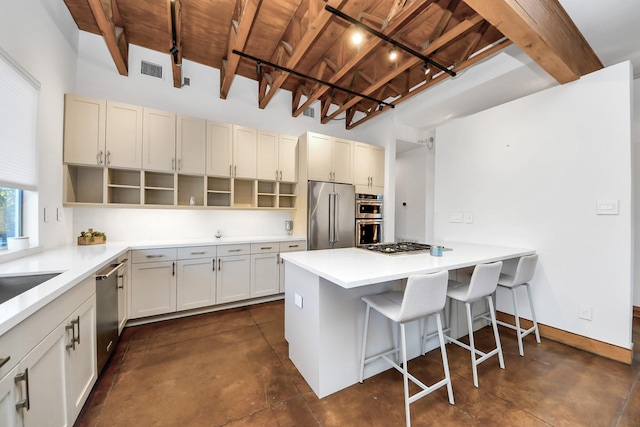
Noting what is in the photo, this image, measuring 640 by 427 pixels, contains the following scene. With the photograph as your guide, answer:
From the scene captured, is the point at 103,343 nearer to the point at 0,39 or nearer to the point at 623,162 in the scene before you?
the point at 0,39

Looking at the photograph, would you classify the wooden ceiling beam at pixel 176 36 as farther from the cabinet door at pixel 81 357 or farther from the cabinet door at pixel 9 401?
the cabinet door at pixel 9 401

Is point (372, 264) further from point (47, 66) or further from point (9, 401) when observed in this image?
point (47, 66)

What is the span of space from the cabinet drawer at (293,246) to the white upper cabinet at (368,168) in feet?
4.73

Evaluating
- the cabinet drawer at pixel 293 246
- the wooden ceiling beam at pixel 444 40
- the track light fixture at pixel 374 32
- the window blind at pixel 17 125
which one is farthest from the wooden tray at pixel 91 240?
the wooden ceiling beam at pixel 444 40

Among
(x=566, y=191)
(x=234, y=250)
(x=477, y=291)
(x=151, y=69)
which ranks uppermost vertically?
(x=151, y=69)

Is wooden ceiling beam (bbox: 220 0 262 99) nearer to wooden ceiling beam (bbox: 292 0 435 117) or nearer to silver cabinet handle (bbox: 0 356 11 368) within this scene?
wooden ceiling beam (bbox: 292 0 435 117)

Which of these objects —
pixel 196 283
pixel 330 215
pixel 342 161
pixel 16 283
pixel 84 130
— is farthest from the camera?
pixel 342 161

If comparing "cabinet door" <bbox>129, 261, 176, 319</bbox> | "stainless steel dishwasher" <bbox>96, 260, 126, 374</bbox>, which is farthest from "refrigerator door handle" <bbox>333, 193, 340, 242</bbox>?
"stainless steel dishwasher" <bbox>96, 260, 126, 374</bbox>

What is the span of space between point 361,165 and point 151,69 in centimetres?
348

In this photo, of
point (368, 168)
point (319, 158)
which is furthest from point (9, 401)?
point (368, 168)

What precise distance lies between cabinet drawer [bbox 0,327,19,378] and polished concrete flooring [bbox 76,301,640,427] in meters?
0.93

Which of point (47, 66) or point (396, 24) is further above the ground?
point (396, 24)

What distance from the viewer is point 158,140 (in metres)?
3.08

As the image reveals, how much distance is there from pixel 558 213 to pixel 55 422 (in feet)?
13.7
